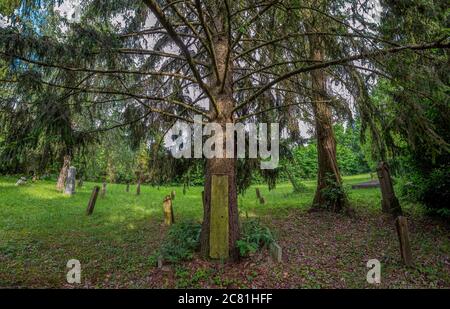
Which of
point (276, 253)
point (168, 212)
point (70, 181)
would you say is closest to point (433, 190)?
point (276, 253)

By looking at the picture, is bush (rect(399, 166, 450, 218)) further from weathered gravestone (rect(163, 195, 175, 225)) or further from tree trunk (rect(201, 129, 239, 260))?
weathered gravestone (rect(163, 195, 175, 225))

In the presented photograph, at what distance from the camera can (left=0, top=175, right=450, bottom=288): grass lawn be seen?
499 cm

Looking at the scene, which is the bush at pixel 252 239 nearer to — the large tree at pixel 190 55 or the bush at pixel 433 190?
the large tree at pixel 190 55

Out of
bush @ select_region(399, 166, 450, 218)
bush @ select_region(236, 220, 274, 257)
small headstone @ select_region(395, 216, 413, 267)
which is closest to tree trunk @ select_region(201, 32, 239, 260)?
bush @ select_region(236, 220, 274, 257)

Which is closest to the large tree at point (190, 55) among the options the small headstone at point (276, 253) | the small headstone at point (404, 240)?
the small headstone at point (276, 253)

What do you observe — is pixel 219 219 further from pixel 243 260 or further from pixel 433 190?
pixel 433 190

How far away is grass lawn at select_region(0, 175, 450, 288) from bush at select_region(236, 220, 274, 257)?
0.59 ft

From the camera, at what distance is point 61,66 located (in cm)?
475

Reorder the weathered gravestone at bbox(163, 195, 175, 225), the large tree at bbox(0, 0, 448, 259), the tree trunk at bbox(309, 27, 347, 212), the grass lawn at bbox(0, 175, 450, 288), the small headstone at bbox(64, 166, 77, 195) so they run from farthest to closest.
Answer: the small headstone at bbox(64, 166, 77, 195)
the weathered gravestone at bbox(163, 195, 175, 225)
the tree trunk at bbox(309, 27, 347, 212)
the grass lawn at bbox(0, 175, 450, 288)
the large tree at bbox(0, 0, 448, 259)

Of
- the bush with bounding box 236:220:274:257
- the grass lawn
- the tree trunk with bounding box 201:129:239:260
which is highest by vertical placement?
the tree trunk with bounding box 201:129:239:260

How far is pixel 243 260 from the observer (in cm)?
539

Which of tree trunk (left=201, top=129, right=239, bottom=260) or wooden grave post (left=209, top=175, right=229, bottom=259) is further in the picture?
tree trunk (left=201, top=129, right=239, bottom=260)

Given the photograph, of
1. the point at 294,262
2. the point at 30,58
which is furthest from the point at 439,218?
the point at 30,58
